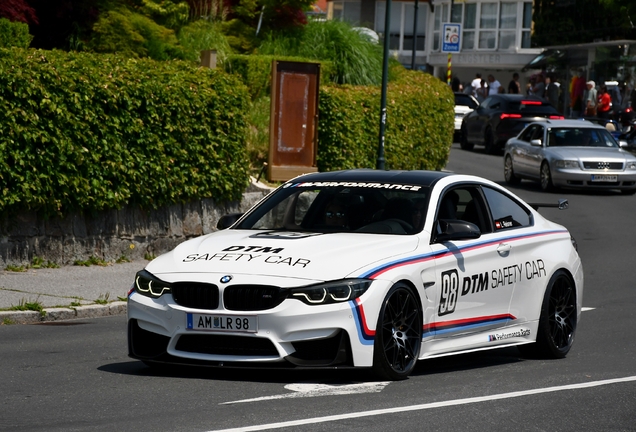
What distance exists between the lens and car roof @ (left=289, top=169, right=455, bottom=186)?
31.3 ft

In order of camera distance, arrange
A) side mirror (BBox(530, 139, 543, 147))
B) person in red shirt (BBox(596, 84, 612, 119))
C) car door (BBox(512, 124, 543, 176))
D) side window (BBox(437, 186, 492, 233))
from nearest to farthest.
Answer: side window (BBox(437, 186, 492, 233)) → side mirror (BBox(530, 139, 543, 147)) → car door (BBox(512, 124, 543, 176)) → person in red shirt (BBox(596, 84, 612, 119))

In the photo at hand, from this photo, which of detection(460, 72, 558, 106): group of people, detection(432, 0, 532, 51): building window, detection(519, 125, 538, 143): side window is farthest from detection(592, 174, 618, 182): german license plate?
detection(432, 0, 532, 51): building window

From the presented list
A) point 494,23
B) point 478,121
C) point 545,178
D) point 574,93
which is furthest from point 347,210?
point 494,23

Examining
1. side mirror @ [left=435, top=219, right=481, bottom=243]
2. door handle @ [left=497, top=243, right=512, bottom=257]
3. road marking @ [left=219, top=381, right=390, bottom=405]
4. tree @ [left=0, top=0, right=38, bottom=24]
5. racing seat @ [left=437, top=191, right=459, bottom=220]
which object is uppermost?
tree @ [left=0, top=0, right=38, bottom=24]

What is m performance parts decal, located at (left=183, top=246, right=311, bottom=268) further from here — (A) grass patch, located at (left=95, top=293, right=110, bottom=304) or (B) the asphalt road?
(A) grass patch, located at (left=95, top=293, right=110, bottom=304)

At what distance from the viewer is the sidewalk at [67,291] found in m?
12.3

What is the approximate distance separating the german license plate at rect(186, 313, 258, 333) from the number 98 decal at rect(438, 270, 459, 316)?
1555 mm

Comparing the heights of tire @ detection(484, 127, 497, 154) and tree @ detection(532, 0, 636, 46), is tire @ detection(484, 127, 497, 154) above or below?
below

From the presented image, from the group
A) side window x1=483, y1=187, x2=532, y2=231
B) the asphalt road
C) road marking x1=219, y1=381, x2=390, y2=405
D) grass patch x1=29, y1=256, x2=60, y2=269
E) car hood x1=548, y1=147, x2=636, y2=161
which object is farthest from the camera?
car hood x1=548, y1=147, x2=636, y2=161

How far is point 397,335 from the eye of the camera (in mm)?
8352

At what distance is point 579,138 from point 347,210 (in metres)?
20.0

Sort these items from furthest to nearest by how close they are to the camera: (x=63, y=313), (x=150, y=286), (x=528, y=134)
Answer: (x=528, y=134), (x=63, y=313), (x=150, y=286)

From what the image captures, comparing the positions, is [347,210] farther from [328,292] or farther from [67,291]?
[67,291]

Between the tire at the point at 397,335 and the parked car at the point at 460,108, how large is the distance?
36.3 metres
